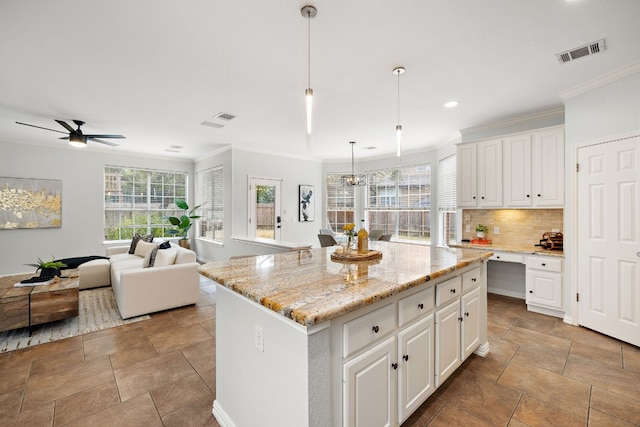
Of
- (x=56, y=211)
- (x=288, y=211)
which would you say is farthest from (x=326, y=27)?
(x=56, y=211)

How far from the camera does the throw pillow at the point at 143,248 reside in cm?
511

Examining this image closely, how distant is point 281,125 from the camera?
4.61m

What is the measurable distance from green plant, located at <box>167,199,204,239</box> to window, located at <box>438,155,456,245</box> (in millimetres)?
5541

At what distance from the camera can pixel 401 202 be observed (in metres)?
6.73

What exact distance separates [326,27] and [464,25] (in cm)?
103

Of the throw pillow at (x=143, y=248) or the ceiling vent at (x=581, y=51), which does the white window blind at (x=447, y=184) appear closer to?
the ceiling vent at (x=581, y=51)

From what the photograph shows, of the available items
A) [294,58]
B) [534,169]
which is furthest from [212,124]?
[534,169]

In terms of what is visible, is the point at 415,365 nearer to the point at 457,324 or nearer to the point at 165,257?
the point at 457,324

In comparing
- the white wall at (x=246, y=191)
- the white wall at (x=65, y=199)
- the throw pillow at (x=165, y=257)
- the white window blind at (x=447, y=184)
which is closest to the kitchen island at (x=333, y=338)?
the throw pillow at (x=165, y=257)

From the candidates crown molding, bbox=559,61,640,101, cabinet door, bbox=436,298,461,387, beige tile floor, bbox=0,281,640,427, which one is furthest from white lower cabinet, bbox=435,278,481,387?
crown molding, bbox=559,61,640,101

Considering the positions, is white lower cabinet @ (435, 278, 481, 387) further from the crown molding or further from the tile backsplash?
the crown molding

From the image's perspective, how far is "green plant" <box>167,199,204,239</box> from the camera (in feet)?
22.4

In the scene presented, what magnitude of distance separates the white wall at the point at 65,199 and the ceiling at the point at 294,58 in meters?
1.67

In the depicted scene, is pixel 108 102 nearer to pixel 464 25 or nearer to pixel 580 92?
pixel 464 25
